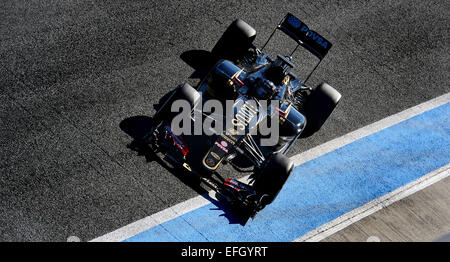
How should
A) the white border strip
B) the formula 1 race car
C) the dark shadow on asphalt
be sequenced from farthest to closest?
the dark shadow on asphalt, the white border strip, the formula 1 race car

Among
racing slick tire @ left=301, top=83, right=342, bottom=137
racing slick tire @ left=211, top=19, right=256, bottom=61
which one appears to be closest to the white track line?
racing slick tire @ left=301, top=83, right=342, bottom=137

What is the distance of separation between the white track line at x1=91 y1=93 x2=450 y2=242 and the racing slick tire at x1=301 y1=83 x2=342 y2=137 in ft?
2.08

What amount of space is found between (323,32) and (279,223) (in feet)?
19.5

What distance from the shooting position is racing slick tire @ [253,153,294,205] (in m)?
9.38

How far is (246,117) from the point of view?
10.3 metres

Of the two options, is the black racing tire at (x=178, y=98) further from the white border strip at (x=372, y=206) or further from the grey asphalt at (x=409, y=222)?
the grey asphalt at (x=409, y=222)

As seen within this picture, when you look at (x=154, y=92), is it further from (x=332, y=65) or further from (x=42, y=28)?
(x=332, y=65)

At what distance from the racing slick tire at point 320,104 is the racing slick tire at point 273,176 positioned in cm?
218

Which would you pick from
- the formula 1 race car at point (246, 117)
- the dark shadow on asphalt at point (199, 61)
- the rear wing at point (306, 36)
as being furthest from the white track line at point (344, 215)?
the dark shadow on asphalt at point (199, 61)

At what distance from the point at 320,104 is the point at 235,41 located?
7.69 ft

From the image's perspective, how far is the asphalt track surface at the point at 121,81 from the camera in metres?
9.44

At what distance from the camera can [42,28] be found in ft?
39.4

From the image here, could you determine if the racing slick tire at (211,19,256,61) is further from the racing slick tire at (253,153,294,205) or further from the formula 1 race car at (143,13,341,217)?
the racing slick tire at (253,153,294,205)
